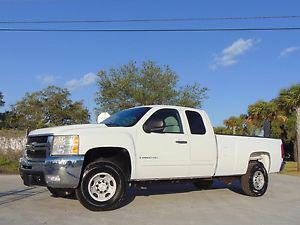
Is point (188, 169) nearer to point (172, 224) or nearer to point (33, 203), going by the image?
point (172, 224)

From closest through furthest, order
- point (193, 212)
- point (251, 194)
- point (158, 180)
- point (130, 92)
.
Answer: point (193, 212), point (158, 180), point (251, 194), point (130, 92)

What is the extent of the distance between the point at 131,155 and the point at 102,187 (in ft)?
2.77

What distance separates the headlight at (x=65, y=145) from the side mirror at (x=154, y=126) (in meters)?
1.54

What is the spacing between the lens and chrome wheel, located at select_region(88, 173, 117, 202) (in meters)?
8.66

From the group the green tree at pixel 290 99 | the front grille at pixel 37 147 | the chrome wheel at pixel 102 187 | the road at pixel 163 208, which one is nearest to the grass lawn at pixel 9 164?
the road at pixel 163 208

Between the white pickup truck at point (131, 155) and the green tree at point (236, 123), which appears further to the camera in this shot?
the green tree at point (236, 123)

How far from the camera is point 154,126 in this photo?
9.66m

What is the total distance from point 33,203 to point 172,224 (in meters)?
3.10

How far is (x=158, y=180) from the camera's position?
9.61 m

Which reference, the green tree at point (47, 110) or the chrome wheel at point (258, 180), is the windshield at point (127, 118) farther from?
the green tree at point (47, 110)

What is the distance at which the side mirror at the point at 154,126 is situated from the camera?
31.3ft

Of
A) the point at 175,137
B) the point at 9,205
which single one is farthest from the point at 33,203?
the point at 175,137

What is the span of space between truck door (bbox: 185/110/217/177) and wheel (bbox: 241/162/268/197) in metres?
1.23

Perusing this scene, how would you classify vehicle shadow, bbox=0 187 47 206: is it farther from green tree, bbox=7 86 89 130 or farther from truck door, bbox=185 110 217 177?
green tree, bbox=7 86 89 130
